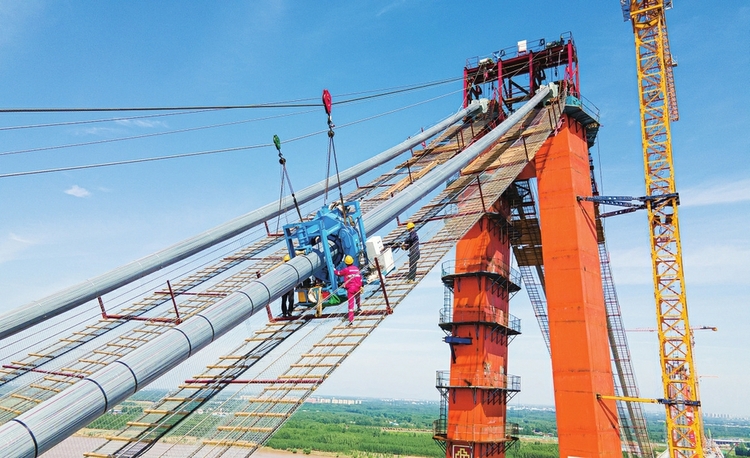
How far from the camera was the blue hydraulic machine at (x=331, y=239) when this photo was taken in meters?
11.4

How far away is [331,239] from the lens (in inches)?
469

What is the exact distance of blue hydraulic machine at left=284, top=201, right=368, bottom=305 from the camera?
37.5ft

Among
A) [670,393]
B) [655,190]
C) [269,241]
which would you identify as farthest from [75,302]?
[655,190]

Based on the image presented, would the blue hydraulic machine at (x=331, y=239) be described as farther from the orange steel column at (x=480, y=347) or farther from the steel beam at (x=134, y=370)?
→ the orange steel column at (x=480, y=347)

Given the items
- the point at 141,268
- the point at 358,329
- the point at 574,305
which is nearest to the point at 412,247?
the point at 358,329

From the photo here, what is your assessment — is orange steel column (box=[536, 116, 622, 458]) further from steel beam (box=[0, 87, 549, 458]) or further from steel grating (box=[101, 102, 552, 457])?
steel beam (box=[0, 87, 549, 458])

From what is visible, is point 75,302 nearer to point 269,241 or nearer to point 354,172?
point 269,241

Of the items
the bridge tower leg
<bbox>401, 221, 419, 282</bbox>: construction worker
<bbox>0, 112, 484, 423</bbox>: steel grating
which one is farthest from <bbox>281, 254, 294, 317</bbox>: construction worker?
the bridge tower leg

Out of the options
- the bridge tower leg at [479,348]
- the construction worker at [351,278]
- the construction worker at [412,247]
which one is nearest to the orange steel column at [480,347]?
the bridge tower leg at [479,348]

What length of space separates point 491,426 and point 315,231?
1184 cm

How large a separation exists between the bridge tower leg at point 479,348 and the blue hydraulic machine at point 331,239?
928 centimetres

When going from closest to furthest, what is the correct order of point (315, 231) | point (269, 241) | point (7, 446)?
point (7, 446) → point (315, 231) → point (269, 241)

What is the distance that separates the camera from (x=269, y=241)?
58.3 feet

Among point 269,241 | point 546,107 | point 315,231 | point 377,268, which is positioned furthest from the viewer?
point 546,107
